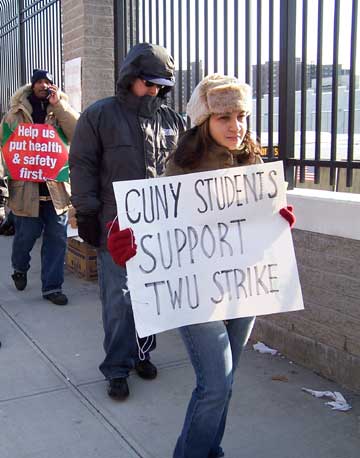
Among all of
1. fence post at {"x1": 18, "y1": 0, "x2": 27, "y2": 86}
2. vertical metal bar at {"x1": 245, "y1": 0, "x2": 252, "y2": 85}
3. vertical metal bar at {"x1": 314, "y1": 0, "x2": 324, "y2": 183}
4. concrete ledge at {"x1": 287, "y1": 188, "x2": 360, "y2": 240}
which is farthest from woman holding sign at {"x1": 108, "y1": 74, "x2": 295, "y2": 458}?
fence post at {"x1": 18, "y1": 0, "x2": 27, "y2": 86}

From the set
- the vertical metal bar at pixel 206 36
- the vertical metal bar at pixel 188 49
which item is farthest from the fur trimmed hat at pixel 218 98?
the vertical metal bar at pixel 188 49

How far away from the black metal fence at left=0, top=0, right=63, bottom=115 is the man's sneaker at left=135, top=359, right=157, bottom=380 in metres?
4.65

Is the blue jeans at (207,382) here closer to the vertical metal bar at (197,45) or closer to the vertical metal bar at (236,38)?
the vertical metal bar at (236,38)

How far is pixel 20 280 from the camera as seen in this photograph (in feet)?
19.7

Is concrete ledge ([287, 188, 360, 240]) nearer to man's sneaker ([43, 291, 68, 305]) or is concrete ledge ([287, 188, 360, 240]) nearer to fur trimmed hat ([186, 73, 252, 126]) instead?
fur trimmed hat ([186, 73, 252, 126])

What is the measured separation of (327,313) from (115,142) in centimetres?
168

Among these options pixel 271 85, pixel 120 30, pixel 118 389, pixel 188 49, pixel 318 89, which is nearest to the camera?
pixel 118 389

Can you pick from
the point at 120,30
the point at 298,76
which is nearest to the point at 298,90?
the point at 298,76

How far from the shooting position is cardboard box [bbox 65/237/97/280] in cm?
632

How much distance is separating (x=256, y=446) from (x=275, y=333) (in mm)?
1306

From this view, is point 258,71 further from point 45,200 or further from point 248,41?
point 45,200

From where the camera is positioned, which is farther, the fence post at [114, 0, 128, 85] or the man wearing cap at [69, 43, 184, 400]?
the fence post at [114, 0, 128, 85]

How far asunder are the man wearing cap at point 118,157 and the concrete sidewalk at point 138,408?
25 centimetres

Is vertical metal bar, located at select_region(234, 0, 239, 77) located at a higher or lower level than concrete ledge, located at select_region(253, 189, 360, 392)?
higher
